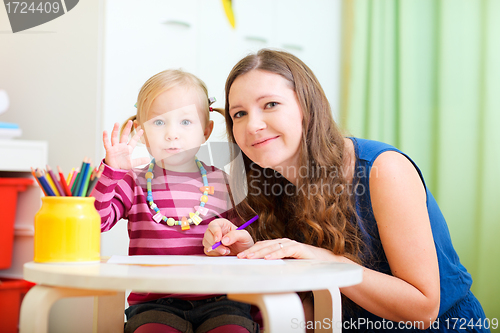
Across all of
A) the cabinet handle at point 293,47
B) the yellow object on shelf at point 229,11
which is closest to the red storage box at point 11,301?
the yellow object on shelf at point 229,11

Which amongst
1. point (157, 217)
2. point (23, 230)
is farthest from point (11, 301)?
point (157, 217)

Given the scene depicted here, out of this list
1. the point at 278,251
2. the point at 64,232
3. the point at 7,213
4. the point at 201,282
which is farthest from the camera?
the point at 7,213

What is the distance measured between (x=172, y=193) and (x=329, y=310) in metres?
0.53

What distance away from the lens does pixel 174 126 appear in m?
1.02

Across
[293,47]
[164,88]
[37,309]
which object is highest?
[293,47]

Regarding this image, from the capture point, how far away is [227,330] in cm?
83

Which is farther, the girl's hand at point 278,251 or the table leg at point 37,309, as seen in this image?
the girl's hand at point 278,251

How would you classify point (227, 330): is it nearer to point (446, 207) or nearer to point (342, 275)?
point (342, 275)

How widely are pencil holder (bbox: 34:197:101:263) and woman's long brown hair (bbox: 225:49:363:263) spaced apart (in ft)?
1.61

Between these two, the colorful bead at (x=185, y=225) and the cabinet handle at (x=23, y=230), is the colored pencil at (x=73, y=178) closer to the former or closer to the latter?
the colorful bead at (x=185, y=225)

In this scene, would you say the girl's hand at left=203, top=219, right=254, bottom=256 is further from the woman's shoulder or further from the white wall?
the white wall

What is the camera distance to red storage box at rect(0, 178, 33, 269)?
4.32ft

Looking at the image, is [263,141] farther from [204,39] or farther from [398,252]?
[204,39]

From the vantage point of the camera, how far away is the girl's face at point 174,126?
102 centimetres
